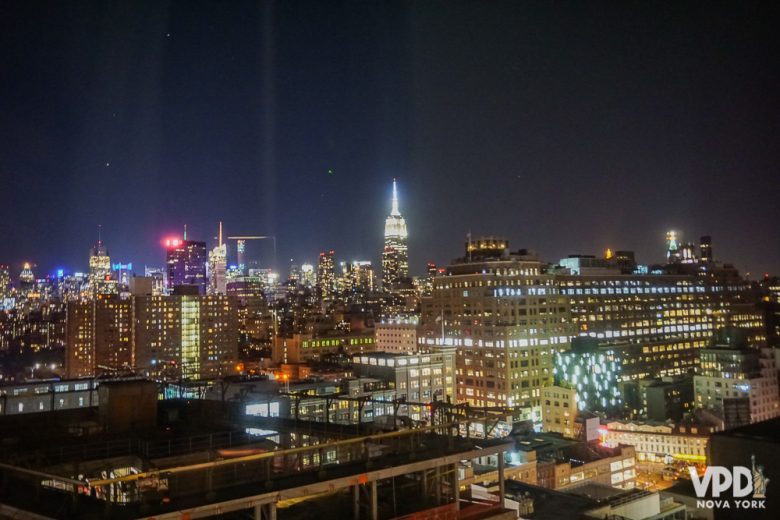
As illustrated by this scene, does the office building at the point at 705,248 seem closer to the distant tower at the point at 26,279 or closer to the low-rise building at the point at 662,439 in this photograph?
the low-rise building at the point at 662,439

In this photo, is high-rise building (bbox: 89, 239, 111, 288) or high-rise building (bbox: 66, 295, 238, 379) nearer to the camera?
high-rise building (bbox: 66, 295, 238, 379)

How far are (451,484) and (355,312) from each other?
13381 centimetres

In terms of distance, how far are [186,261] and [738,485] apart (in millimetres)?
175971

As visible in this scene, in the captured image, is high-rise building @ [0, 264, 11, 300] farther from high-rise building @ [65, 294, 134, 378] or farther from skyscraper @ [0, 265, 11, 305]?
high-rise building @ [65, 294, 134, 378]

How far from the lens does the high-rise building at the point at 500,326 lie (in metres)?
63.9

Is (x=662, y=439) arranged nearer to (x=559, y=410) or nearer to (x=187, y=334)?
(x=559, y=410)

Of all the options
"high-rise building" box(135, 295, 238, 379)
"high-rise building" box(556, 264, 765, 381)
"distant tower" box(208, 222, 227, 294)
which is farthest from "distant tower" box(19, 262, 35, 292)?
"high-rise building" box(556, 264, 765, 381)

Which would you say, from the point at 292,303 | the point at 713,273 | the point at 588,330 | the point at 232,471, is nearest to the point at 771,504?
the point at 232,471

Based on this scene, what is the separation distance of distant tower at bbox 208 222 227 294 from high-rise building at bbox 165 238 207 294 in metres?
3.10

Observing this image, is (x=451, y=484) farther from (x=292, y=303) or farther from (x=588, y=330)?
(x=292, y=303)

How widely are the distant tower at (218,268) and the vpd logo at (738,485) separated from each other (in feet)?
534

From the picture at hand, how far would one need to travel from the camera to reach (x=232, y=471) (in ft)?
32.4

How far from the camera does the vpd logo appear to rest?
674 inches

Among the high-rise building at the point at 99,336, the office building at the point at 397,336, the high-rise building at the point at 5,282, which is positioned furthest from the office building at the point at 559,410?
the high-rise building at the point at 5,282
